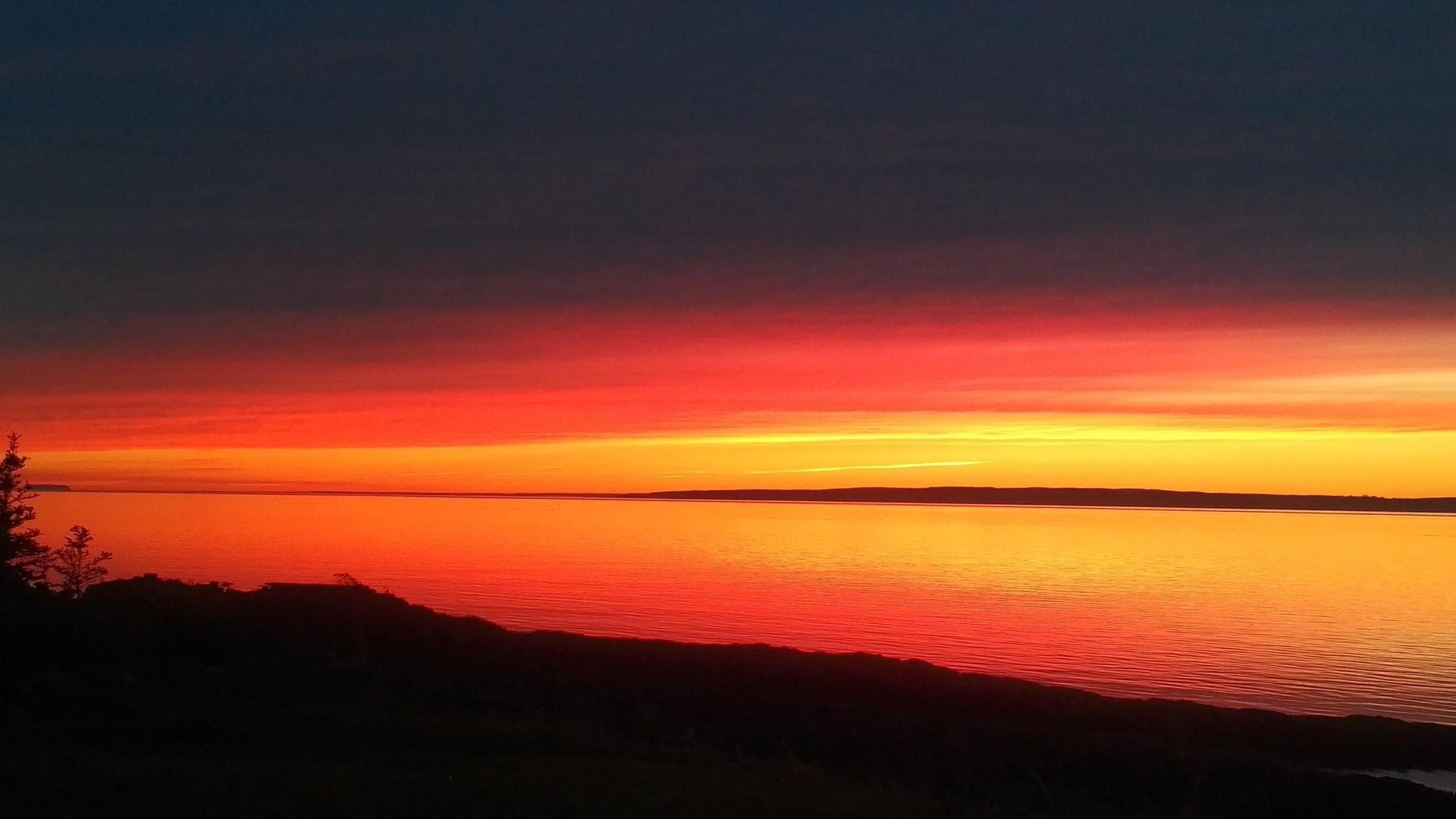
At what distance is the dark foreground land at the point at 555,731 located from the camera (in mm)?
13562

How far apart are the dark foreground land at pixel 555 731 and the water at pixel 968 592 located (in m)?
9.53

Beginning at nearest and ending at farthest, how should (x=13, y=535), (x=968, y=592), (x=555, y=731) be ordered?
(x=555, y=731)
(x=13, y=535)
(x=968, y=592)

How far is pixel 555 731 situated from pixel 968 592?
1968 inches

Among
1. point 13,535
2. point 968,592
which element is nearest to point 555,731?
point 13,535

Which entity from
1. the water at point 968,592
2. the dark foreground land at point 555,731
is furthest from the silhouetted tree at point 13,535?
the water at point 968,592

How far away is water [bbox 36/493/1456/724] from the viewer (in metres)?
41.5

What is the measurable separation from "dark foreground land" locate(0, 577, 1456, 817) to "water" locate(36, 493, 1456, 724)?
9.53 m

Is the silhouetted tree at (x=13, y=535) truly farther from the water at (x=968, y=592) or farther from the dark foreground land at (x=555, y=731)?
the water at (x=968, y=592)

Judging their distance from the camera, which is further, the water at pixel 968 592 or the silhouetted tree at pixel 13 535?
the water at pixel 968 592

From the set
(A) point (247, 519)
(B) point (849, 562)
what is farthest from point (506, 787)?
(A) point (247, 519)

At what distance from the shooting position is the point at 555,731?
1794cm

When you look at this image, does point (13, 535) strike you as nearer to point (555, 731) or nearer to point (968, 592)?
point (555, 731)

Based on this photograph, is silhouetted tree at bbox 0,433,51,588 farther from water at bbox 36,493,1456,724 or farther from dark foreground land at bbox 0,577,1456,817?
water at bbox 36,493,1456,724

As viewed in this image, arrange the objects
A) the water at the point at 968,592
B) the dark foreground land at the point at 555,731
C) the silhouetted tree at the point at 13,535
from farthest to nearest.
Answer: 1. the water at the point at 968,592
2. the silhouetted tree at the point at 13,535
3. the dark foreground land at the point at 555,731
